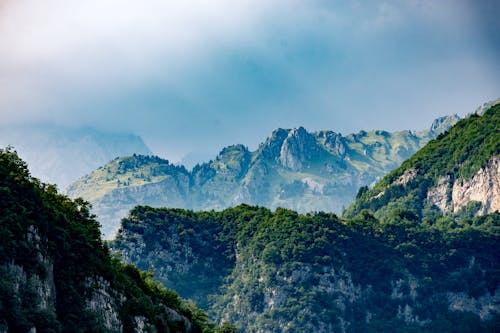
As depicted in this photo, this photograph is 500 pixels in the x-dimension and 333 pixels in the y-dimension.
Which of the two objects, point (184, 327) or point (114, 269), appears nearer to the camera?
point (114, 269)

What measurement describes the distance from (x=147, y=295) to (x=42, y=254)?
31779 mm

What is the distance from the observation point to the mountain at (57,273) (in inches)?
3204

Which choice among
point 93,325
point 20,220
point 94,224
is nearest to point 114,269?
point 94,224

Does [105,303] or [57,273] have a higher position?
[57,273]

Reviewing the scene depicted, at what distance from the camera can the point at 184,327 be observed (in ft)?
416

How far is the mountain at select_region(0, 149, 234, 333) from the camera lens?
81.4 meters

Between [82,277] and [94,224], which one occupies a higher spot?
[94,224]

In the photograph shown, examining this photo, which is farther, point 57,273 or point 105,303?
point 105,303

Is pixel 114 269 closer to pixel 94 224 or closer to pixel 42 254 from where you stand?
pixel 94 224

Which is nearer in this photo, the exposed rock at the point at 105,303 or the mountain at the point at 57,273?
the mountain at the point at 57,273

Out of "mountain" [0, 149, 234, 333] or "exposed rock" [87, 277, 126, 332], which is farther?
"exposed rock" [87, 277, 126, 332]

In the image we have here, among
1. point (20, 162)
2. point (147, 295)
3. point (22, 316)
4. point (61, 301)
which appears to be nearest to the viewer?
point (22, 316)

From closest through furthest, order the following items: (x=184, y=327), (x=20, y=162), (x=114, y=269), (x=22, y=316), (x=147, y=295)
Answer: (x=22, y=316), (x=20, y=162), (x=114, y=269), (x=147, y=295), (x=184, y=327)

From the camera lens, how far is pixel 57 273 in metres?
94.1
